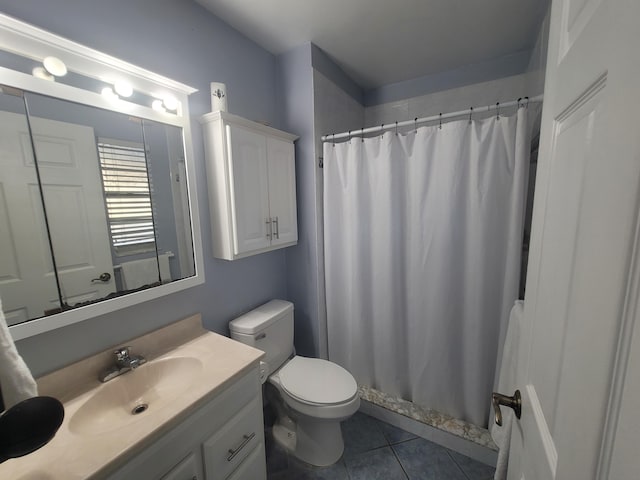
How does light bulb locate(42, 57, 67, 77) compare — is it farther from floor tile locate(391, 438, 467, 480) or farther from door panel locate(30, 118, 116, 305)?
floor tile locate(391, 438, 467, 480)

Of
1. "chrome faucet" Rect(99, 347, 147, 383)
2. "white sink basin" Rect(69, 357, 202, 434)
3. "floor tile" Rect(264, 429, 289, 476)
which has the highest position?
"chrome faucet" Rect(99, 347, 147, 383)

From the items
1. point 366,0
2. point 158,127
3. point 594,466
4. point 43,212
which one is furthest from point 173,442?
point 366,0

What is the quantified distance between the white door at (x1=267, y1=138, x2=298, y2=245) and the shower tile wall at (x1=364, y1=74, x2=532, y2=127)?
109 centimetres

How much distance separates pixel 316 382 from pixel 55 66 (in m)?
1.76

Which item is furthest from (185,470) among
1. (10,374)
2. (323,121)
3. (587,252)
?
(323,121)

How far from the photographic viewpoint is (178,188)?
1.29m

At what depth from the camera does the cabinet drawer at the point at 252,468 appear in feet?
3.51

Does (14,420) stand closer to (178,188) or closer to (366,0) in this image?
(178,188)

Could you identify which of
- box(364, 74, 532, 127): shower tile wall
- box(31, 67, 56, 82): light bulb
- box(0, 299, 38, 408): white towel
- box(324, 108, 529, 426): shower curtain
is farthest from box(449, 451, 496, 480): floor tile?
box(31, 67, 56, 82): light bulb

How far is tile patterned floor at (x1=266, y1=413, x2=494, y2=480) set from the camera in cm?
144

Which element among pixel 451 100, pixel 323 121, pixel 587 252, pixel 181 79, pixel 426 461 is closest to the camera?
pixel 587 252

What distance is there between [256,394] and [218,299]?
1.89 ft

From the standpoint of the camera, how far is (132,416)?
926 mm

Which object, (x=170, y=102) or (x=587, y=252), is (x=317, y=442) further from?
(x=170, y=102)
